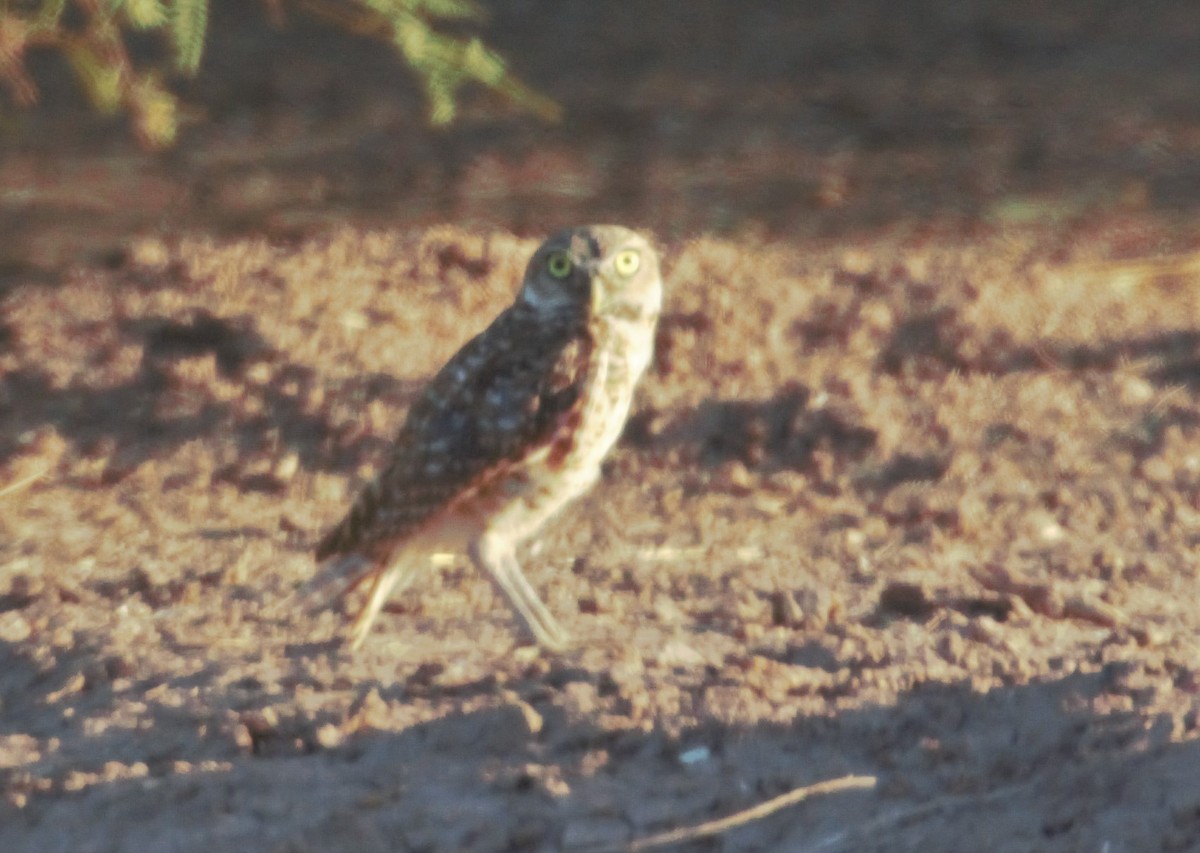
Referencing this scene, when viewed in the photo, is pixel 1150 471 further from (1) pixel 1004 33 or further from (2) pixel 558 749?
(1) pixel 1004 33

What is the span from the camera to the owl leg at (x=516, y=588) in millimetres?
5445

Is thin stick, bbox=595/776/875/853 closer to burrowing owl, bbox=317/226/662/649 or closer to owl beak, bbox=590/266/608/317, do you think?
burrowing owl, bbox=317/226/662/649

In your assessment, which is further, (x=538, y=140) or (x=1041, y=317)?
(x=538, y=140)

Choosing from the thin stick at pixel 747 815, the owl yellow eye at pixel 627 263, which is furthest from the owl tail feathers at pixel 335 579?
the thin stick at pixel 747 815

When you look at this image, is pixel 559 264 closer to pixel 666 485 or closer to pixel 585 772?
pixel 666 485

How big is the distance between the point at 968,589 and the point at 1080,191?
5488mm

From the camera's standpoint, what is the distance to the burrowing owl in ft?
18.4

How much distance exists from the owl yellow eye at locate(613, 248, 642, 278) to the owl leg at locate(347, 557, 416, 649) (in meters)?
1.07

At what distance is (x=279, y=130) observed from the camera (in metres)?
13.4

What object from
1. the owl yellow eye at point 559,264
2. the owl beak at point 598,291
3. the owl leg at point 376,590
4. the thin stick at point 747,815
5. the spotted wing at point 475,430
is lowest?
the thin stick at point 747,815

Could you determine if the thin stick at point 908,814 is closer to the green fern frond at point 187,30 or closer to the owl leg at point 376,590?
the owl leg at point 376,590

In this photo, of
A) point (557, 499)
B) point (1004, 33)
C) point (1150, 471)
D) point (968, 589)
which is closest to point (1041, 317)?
point (1150, 471)

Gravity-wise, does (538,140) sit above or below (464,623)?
above

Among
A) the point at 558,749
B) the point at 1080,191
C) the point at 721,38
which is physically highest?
the point at 721,38
